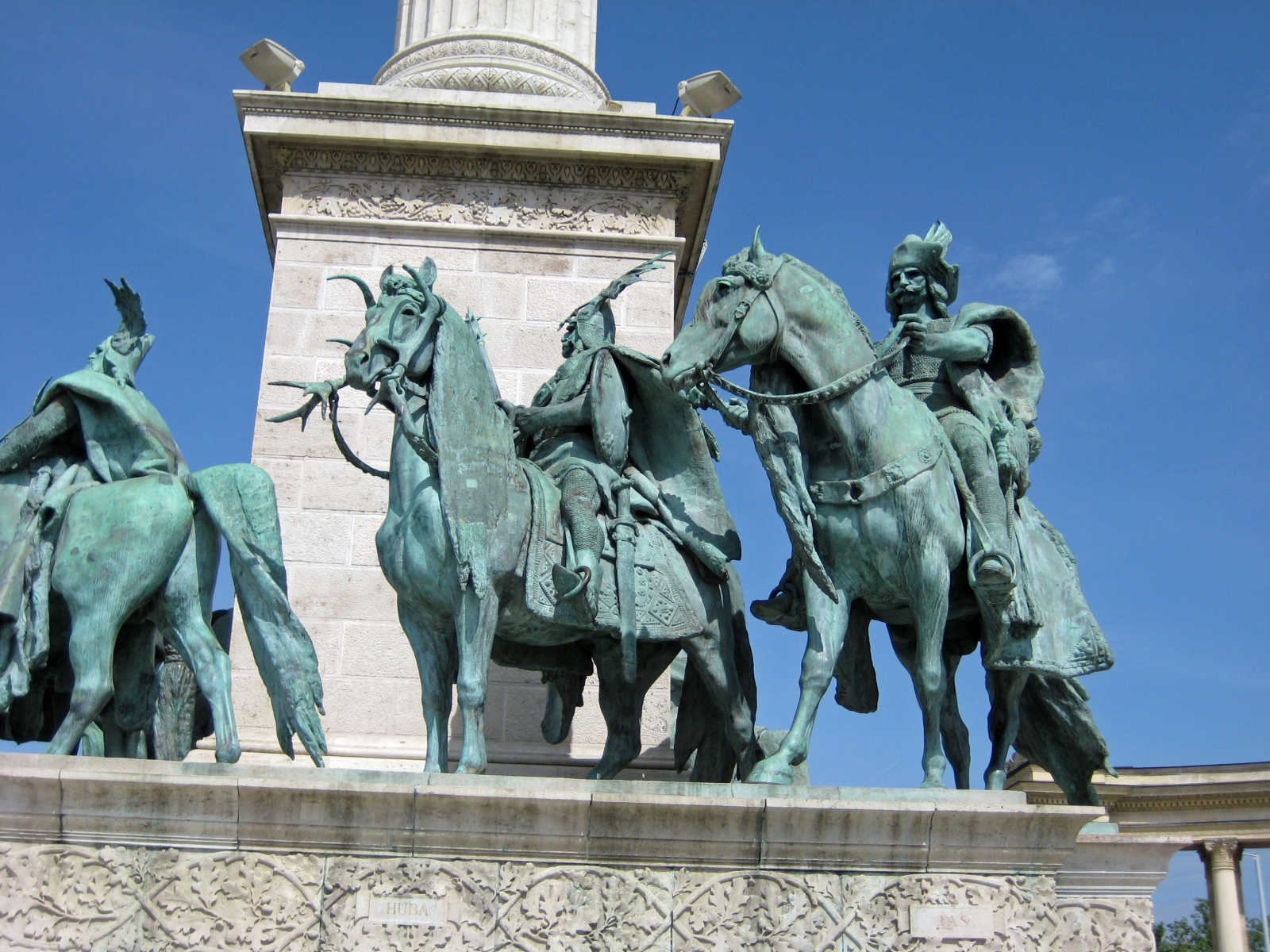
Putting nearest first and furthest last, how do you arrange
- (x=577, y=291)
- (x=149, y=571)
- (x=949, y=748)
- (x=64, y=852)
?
(x=64, y=852), (x=149, y=571), (x=949, y=748), (x=577, y=291)

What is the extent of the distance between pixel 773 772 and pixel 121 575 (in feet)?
12.9

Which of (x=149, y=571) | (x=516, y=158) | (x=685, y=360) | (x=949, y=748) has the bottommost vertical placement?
(x=949, y=748)

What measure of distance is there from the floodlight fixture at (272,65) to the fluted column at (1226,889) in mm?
16328

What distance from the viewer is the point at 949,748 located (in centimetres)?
944

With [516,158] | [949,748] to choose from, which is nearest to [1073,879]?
[949,748]

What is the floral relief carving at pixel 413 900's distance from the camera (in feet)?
24.7

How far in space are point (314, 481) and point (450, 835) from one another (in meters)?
4.67

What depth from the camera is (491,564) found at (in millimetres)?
8805

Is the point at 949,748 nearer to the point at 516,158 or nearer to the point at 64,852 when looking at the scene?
the point at 64,852

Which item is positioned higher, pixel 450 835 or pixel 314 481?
pixel 314 481

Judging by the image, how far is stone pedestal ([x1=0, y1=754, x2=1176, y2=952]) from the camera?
7574 millimetres

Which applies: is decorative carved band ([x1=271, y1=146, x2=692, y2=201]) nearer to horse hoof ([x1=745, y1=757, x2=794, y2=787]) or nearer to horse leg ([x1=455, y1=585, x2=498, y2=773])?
horse leg ([x1=455, y1=585, x2=498, y2=773])

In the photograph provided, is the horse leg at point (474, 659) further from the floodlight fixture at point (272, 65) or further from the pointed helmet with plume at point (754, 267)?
the floodlight fixture at point (272, 65)

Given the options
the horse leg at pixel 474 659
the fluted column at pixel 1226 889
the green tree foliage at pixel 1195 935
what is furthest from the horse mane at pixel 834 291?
the green tree foliage at pixel 1195 935
